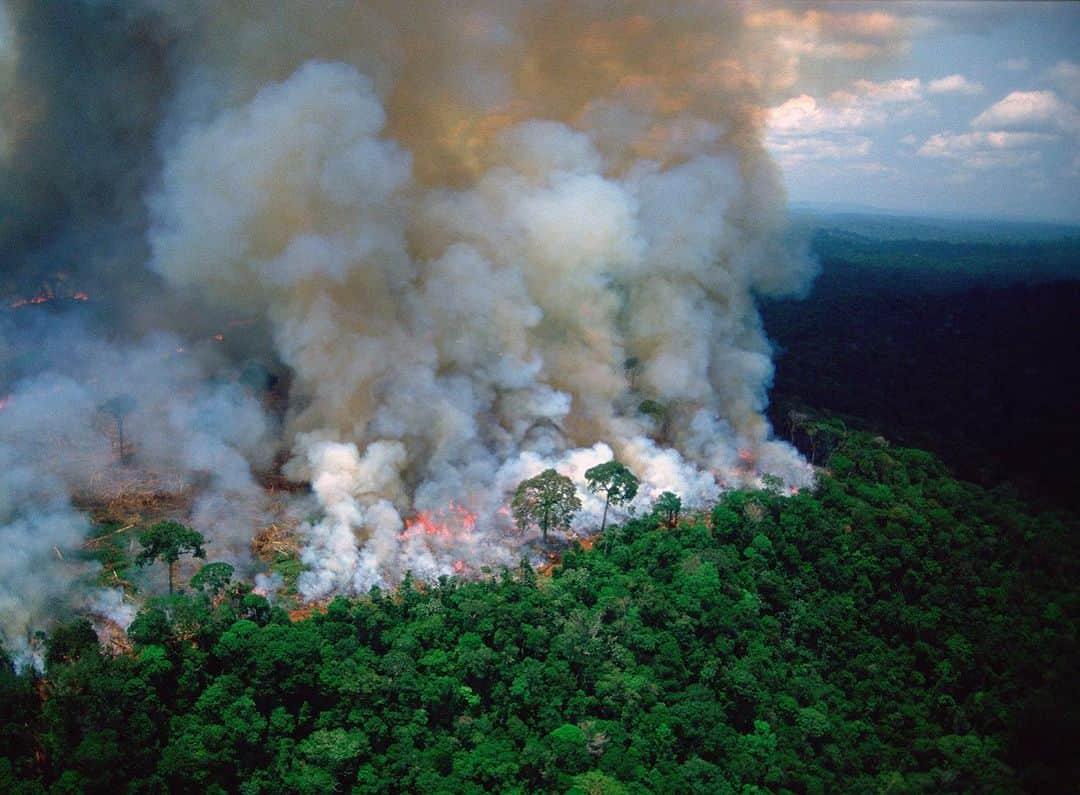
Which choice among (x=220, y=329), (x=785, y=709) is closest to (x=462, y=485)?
(x=785, y=709)

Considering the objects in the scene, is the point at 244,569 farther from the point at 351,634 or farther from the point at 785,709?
the point at 785,709

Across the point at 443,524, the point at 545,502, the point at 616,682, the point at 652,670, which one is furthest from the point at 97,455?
the point at 652,670

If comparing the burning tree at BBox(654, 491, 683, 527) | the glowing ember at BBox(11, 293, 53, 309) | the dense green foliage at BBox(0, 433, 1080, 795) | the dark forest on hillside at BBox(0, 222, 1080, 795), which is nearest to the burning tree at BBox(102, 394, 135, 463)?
the dark forest on hillside at BBox(0, 222, 1080, 795)

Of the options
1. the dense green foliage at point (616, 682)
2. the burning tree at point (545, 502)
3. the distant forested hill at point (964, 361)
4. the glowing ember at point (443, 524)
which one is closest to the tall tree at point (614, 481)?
the burning tree at point (545, 502)

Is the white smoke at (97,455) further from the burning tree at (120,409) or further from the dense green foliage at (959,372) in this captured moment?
the dense green foliage at (959,372)

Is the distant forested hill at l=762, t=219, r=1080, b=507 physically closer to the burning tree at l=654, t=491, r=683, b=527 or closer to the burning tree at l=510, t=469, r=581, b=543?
the burning tree at l=654, t=491, r=683, b=527

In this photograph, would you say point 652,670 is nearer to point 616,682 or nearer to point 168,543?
point 616,682
